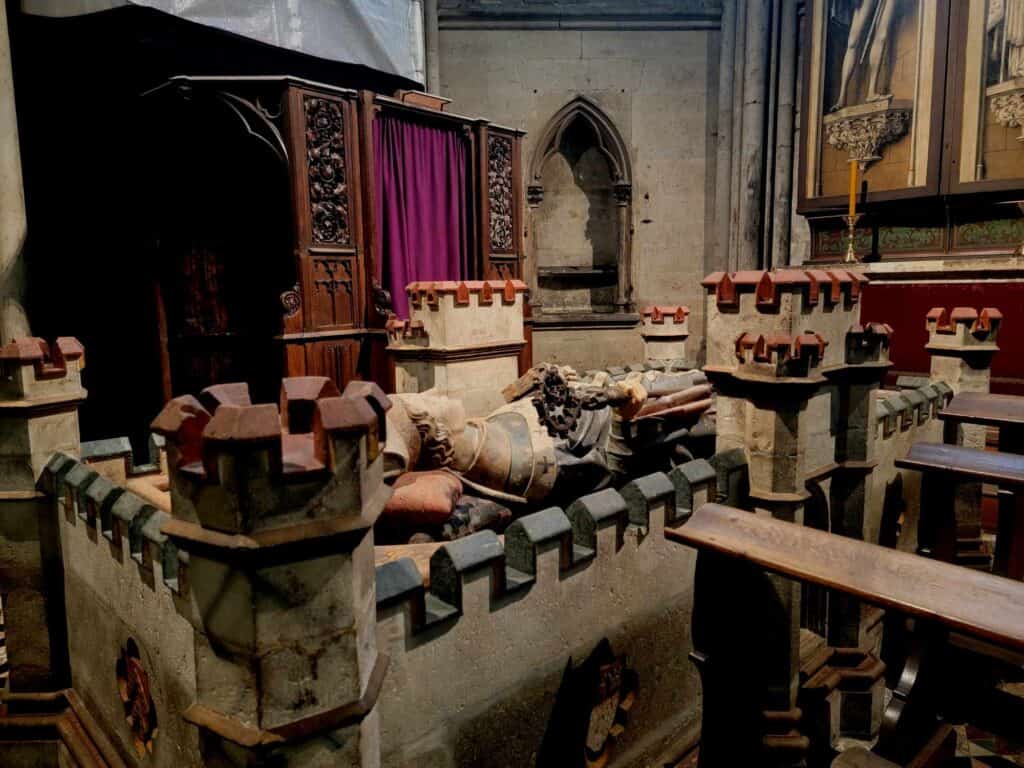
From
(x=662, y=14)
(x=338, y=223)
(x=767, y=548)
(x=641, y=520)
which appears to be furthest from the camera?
(x=662, y=14)

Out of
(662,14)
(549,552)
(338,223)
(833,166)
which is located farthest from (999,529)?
(662,14)

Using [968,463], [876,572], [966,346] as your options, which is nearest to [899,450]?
[966,346]

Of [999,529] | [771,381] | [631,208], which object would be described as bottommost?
[999,529]

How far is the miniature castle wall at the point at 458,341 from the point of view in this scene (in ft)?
15.2

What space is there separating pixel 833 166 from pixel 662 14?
323 centimetres

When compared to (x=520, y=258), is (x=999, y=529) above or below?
below

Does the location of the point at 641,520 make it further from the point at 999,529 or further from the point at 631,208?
the point at 631,208

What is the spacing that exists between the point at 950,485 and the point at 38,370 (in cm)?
401

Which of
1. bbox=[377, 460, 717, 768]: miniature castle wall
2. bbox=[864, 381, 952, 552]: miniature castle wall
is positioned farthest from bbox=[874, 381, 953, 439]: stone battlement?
bbox=[377, 460, 717, 768]: miniature castle wall

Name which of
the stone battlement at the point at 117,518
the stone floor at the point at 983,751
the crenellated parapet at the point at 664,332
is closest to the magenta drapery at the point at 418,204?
the crenellated parapet at the point at 664,332

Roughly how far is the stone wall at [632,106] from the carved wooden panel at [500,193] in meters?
1.92

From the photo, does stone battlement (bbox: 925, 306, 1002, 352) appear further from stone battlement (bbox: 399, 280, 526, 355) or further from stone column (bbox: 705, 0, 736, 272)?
stone column (bbox: 705, 0, 736, 272)

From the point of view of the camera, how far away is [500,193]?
22.9ft

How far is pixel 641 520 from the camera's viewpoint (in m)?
2.64
